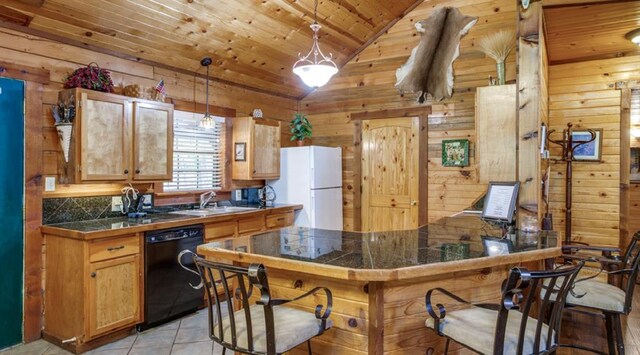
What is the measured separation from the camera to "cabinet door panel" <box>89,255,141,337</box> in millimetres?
2953

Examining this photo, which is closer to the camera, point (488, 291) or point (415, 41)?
point (488, 291)

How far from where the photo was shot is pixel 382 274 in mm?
1622

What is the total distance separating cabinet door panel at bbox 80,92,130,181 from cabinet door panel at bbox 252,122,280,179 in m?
1.59

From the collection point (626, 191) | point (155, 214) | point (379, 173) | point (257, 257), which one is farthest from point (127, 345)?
point (626, 191)

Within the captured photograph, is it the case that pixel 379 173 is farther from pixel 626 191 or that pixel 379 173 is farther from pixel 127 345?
pixel 127 345

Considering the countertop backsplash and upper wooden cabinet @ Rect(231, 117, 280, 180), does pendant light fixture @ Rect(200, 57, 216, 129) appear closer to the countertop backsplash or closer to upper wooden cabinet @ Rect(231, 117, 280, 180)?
upper wooden cabinet @ Rect(231, 117, 280, 180)

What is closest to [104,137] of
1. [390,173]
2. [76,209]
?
[76,209]

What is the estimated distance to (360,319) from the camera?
1.84 meters

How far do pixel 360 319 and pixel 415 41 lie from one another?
4117mm

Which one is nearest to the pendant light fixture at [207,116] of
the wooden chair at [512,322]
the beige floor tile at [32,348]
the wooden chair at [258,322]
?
the beige floor tile at [32,348]

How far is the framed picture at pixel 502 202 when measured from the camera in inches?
104

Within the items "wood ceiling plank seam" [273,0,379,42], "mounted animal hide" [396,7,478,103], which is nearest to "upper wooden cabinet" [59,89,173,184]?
"wood ceiling plank seam" [273,0,379,42]

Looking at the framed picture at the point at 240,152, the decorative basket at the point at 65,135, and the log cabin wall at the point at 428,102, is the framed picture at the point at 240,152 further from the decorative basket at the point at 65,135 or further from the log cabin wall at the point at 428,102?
the decorative basket at the point at 65,135

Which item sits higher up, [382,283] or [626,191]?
[626,191]
